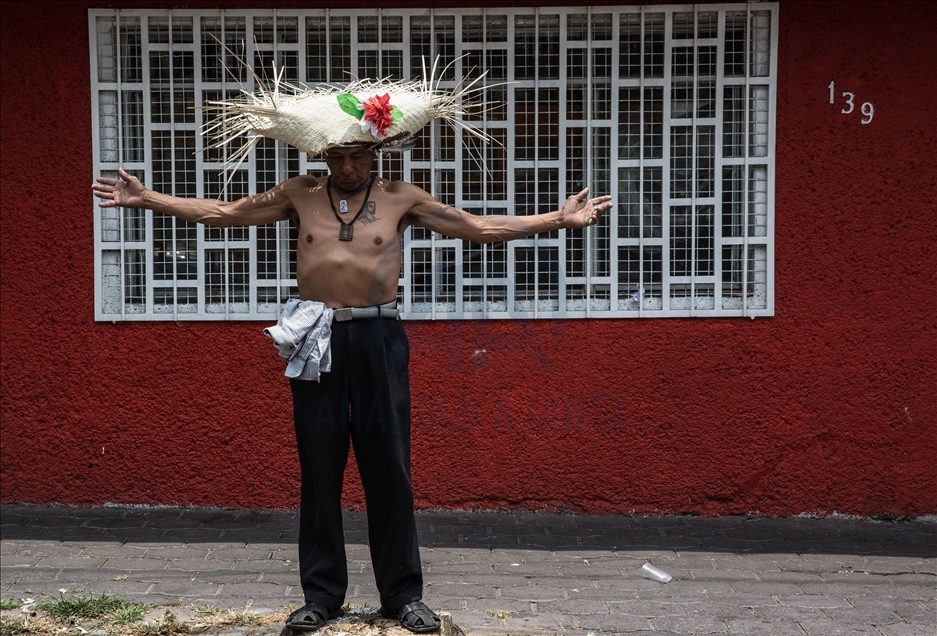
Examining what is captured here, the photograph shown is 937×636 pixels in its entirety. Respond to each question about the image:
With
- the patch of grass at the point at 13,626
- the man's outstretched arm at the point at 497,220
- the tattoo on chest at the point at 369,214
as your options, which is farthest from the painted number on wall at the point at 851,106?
the patch of grass at the point at 13,626

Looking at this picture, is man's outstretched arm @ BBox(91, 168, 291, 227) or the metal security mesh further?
the metal security mesh

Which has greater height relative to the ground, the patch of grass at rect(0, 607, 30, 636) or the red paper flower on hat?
the red paper flower on hat

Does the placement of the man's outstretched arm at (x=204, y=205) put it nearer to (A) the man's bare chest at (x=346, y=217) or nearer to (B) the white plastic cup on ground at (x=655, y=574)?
(A) the man's bare chest at (x=346, y=217)

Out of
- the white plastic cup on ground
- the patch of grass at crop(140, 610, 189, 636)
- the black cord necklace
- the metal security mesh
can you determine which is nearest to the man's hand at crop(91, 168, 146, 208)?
the black cord necklace

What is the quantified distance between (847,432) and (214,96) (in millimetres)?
4492

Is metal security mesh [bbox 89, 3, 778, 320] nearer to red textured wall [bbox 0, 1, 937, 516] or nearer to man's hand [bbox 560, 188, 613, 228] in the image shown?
red textured wall [bbox 0, 1, 937, 516]

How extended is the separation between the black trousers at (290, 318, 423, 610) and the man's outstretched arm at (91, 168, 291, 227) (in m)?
0.59

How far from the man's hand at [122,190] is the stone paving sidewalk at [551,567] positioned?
1953mm

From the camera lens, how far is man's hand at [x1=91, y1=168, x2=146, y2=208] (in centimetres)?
414

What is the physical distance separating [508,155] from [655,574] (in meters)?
2.68

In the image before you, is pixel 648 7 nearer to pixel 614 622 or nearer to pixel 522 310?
pixel 522 310

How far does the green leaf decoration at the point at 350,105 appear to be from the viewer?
13.1 ft

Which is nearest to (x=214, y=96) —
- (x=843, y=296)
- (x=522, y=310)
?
(x=522, y=310)

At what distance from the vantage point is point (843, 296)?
20.7ft
